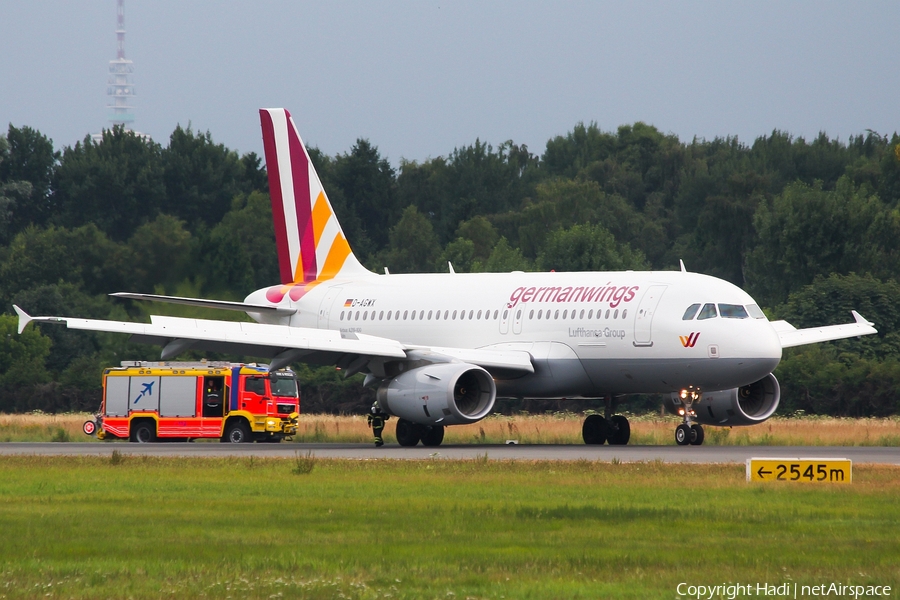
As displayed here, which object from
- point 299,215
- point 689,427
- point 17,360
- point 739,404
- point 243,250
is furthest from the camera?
point 17,360

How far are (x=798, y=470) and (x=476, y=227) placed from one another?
69461 millimetres

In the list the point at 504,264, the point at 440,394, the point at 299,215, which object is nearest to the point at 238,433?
the point at 299,215

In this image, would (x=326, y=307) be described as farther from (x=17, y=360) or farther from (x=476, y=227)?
(x=476, y=227)

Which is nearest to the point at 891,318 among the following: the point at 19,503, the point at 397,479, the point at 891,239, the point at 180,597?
the point at 891,239

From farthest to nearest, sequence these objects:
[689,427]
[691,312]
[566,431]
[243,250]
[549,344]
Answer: [243,250], [566,431], [549,344], [689,427], [691,312]

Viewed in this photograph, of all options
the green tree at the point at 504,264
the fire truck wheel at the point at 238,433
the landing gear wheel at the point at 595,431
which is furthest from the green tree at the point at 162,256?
the green tree at the point at 504,264

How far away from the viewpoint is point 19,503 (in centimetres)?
1777

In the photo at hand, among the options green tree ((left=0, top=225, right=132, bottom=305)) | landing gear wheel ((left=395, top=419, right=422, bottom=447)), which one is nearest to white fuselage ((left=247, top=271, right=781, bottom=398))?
landing gear wheel ((left=395, top=419, right=422, bottom=447))

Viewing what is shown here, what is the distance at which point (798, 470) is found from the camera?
810 inches

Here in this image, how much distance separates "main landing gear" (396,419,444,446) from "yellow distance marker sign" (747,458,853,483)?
41.4ft

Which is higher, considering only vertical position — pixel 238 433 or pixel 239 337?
pixel 239 337

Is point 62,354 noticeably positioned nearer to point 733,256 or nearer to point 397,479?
point 733,256

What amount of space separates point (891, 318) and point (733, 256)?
27401 millimetres

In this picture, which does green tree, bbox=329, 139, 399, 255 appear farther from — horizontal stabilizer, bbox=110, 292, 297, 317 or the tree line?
horizontal stabilizer, bbox=110, 292, 297, 317
